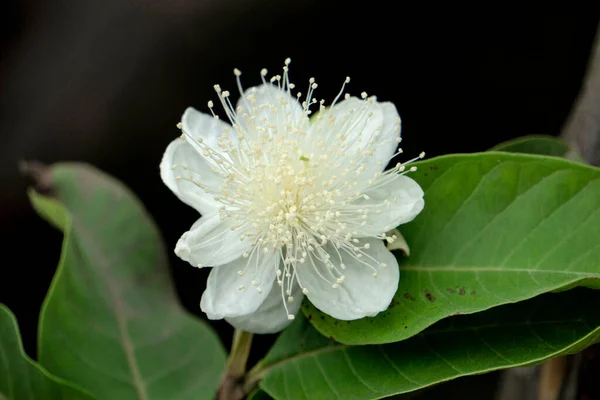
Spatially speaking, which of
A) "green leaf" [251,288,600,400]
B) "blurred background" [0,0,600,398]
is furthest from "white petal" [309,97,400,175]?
"blurred background" [0,0,600,398]

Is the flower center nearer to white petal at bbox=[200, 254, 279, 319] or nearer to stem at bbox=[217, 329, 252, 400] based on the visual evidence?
white petal at bbox=[200, 254, 279, 319]

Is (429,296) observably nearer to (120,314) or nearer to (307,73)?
(120,314)

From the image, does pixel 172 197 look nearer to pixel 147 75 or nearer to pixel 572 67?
pixel 147 75

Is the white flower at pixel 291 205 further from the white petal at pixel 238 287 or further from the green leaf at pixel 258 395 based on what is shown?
the green leaf at pixel 258 395

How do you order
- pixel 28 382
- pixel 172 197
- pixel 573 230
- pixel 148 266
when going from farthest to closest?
1. pixel 172 197
2. pixel 148 266
3. pixel 28 382
4. pixel 573 230

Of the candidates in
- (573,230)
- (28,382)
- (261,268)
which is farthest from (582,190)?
(28,382)

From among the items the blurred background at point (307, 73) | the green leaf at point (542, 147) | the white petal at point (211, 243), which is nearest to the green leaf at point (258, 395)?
the white petal at point (211, 243)
